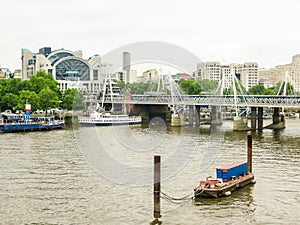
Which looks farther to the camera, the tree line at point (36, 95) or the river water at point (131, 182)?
the tree line at point (36, 95)

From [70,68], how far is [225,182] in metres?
147

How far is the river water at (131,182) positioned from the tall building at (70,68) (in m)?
112

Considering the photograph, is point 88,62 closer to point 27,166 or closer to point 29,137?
point 29,137

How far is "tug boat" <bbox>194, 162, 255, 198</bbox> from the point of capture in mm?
27125

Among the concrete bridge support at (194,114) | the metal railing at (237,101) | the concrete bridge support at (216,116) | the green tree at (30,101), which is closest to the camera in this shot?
the metal railing at (237,101)

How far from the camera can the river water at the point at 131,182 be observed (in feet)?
79.1

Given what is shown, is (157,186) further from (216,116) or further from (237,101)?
(216,116)

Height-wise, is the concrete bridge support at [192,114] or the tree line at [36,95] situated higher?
the tree line at [36,95]

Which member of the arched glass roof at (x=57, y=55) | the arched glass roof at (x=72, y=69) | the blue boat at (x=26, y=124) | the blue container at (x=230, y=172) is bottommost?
the blue container at (x=230, y=172)

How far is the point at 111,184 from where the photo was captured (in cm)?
3088

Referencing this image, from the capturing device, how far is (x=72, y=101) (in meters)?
109

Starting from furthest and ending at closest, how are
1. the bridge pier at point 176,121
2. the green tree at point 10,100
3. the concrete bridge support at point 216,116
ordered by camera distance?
the green tree at point 10,100, the concrete bridge support at point 216,116, the bridge pier at point 176,121

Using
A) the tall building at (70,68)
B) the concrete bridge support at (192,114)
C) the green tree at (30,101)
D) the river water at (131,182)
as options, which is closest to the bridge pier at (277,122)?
the concrete bridge support at (192,114)

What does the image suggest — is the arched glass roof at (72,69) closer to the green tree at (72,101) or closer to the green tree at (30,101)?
the green tree at (72,101)
